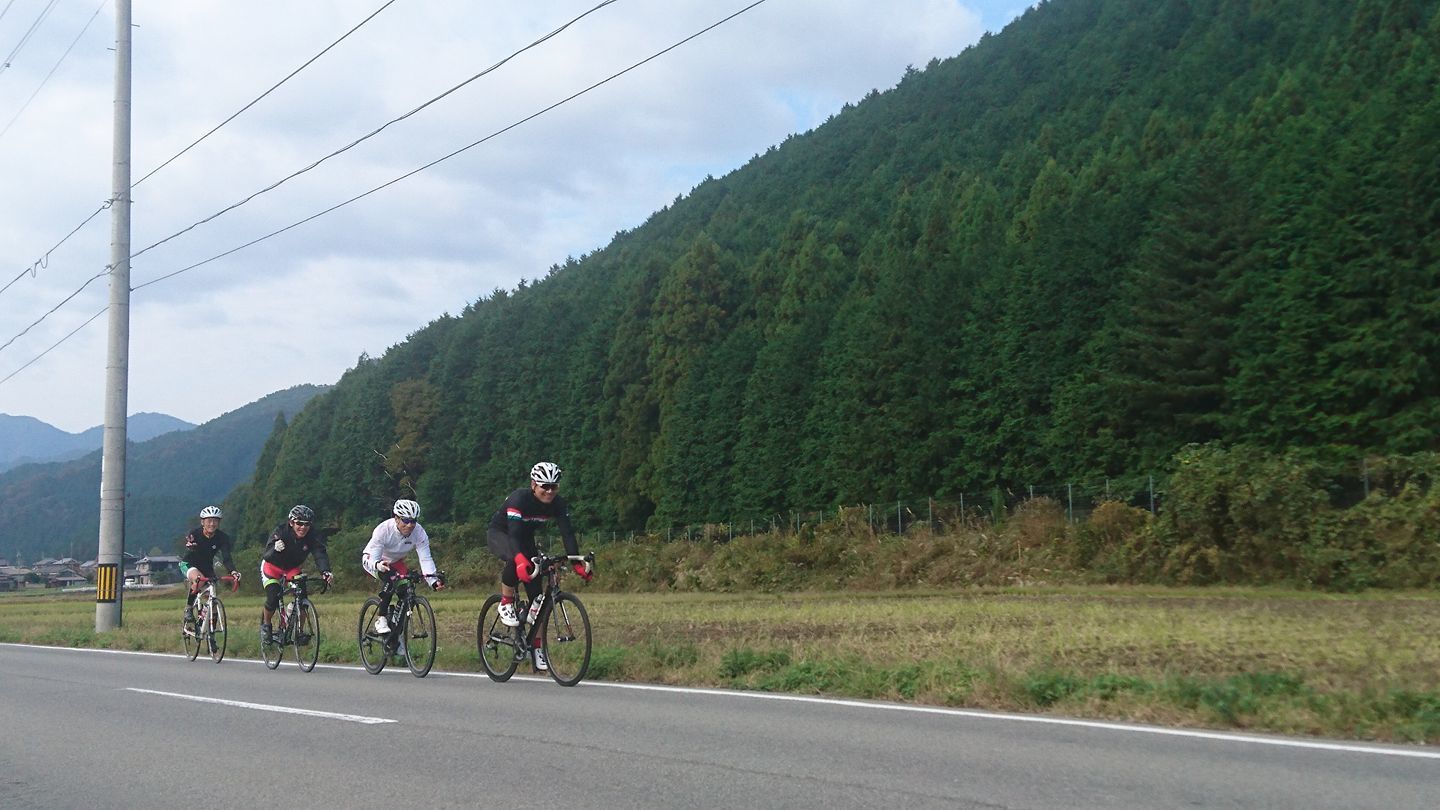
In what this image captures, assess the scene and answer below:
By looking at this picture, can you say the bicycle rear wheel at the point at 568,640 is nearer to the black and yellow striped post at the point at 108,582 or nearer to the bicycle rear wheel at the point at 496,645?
the bicycle rear wheel at the point at 496,645

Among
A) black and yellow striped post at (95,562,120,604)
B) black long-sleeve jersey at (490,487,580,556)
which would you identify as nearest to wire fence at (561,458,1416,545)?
black and yellow striped post at (95,562,120,604)

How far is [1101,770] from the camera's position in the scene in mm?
6703

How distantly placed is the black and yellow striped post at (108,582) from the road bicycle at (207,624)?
6633mm

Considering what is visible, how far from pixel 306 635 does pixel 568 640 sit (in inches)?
185

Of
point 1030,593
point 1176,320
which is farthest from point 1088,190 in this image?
point 1030,593

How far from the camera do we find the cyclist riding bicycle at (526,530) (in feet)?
39.1

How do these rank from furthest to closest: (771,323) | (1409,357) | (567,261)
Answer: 1. (567,261)
2. (771,323)
3. (1409,357)

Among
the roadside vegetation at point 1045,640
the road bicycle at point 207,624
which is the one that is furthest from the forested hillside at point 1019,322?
the road bicycle at point 207,624

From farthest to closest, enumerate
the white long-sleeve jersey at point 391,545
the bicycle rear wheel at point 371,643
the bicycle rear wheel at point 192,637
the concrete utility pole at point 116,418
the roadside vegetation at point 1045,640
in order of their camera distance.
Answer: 1. the concrete utility pole at point 116,418
2. the bicycle rear wheel at point 192,637
3. the bicycle rear wheel at point 371,643
4. the white long-sleeve jersey at point 391,545
5. the roadside vegetation at point 1045,640

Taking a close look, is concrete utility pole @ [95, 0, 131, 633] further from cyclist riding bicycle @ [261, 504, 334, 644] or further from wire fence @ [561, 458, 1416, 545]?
wire fence @ [561, 458, 1416, 545]

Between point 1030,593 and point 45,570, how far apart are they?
609ft

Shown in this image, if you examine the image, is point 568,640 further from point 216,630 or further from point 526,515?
point 216,630

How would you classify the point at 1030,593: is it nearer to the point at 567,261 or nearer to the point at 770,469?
the point at 770,469

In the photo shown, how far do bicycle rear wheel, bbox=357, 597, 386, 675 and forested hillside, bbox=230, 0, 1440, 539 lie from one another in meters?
31.4
